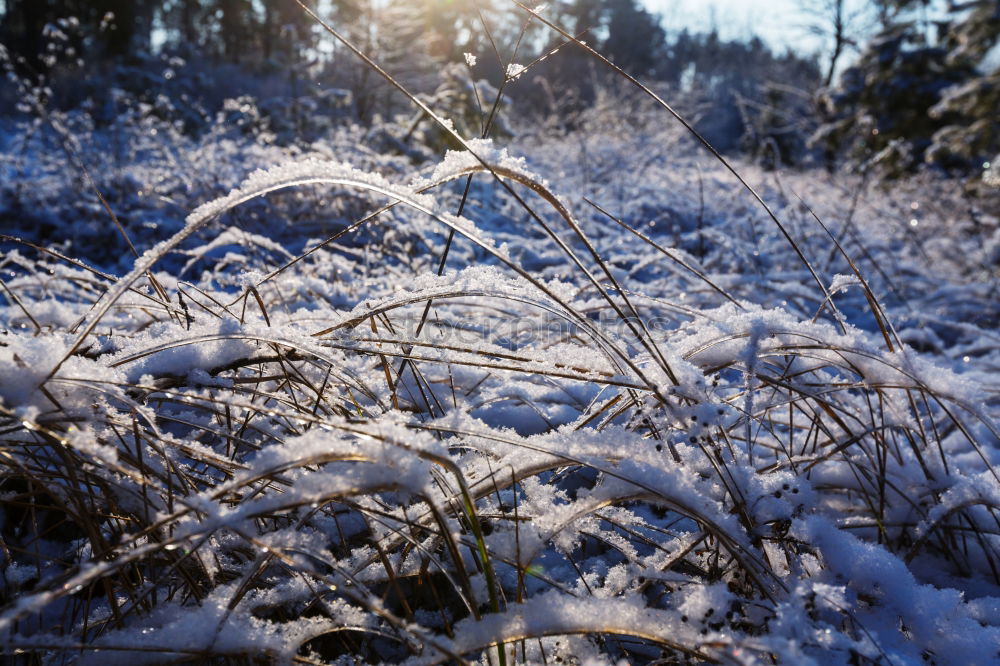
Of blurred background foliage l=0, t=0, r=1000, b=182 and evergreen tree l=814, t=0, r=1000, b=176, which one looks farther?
evergreen tree l=814, t=0, r=1000, b=176

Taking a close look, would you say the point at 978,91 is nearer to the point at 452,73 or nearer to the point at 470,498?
the point at 452,73

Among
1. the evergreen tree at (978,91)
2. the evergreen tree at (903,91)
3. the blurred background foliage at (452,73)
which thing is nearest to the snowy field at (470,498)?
the blurred background foliage at (452,73)

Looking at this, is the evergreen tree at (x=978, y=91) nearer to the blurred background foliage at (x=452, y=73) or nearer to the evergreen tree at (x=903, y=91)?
the blurred background foliage at (x=452, y=73)

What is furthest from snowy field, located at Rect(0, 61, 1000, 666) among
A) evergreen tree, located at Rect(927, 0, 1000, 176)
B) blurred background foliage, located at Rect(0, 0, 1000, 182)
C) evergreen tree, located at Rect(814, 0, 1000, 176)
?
evergreen tree, located at Rect(814, 0, 1000, 176)

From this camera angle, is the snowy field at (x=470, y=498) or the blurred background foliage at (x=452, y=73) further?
the blurred background foliage at (x=452, y=73)

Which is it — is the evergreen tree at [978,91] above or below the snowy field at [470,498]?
above

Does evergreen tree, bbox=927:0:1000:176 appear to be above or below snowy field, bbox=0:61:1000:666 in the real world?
above

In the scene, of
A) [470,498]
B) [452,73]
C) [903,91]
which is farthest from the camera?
[903,91]

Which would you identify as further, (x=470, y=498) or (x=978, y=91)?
(x=978, y=91)

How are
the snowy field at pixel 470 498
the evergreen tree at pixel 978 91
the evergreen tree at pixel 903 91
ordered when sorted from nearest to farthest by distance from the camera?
1. the snowy field at pixel 470 498
2. the evergreen tree at pixel 978 91
3. the evergreen tree at pixel 903 91

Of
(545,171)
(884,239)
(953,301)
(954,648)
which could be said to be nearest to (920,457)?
(954,648)

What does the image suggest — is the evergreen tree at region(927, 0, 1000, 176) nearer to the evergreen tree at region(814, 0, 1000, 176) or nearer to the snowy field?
the evergreen tree at region(814, 0, 1000, 176)

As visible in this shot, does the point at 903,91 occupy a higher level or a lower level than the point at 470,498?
higher

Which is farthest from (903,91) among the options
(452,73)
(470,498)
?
(470,498)
